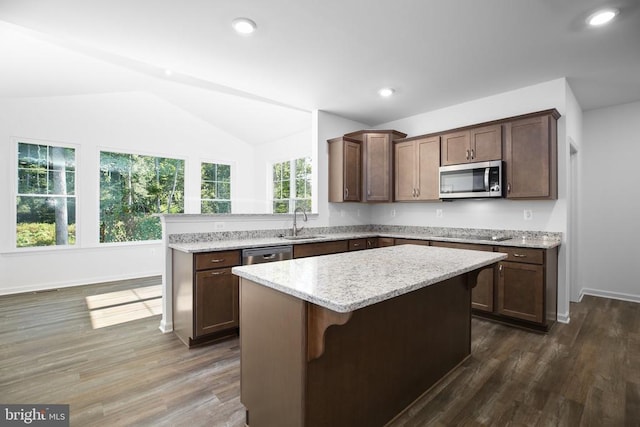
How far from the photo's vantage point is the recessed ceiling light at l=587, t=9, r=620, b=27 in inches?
87.9

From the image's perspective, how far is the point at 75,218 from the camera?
5.00 metres

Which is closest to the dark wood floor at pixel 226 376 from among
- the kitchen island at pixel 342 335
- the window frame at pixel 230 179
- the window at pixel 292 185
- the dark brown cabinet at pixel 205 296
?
the dark brown cabinet at pixel 205 296

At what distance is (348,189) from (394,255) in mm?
2497

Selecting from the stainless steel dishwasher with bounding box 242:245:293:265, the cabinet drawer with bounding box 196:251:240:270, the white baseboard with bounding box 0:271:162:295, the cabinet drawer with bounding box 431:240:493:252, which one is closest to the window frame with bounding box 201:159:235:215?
the white baseboard with bounding box 0:271:162:295

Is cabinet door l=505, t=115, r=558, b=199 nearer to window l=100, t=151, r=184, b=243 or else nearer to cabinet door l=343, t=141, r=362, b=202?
cabinet door l=343, t=141, r=362, b=202

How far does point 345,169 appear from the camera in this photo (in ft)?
14.7

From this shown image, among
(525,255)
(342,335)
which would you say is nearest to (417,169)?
(525,255)

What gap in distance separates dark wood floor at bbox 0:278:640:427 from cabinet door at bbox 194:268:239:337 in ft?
0.67

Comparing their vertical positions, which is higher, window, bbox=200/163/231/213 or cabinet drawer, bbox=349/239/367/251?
window, bbox=200/163/231/213

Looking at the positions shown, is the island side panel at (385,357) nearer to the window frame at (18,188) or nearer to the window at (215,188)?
the window frame at (18,188)

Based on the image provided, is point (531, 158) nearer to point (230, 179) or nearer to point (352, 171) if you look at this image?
point (352, 171)

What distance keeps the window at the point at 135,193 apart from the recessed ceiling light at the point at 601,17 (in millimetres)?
6322

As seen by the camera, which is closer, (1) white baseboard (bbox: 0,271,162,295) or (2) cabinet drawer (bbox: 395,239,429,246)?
(2) cabinet drawer (bbox: 395,239,429,246)

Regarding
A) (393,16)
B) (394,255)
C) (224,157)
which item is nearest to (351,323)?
(394,255)
